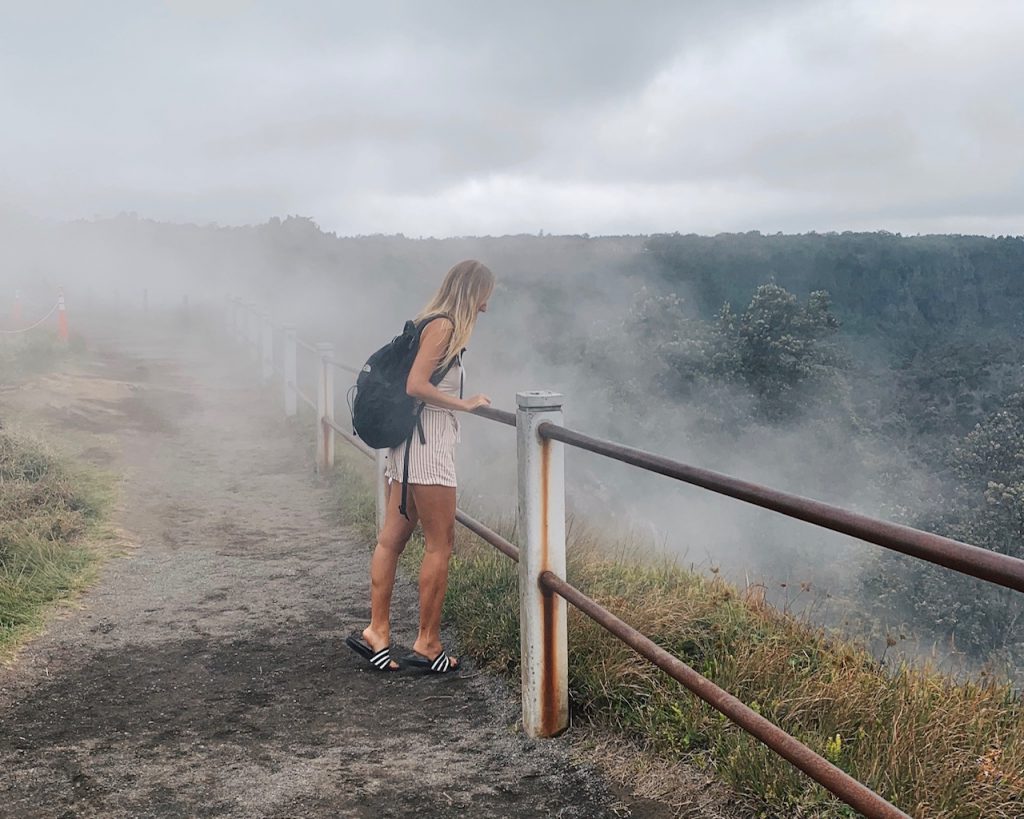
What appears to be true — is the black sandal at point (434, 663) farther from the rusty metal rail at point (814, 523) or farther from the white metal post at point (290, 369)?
the white metal post at point (290, 369)

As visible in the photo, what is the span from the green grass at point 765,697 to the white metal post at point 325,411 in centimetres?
384

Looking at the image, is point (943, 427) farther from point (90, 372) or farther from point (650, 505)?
point (90, 372)

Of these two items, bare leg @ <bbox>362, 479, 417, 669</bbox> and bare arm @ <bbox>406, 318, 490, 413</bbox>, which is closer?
bare arm @ <bbox>406, 318, 490, 413</bbox>

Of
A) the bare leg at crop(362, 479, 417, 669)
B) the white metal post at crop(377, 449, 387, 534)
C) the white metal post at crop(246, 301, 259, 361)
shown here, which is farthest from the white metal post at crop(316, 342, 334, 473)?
the white metal post at crop(246, 301, 259, 361)

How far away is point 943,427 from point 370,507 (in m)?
43.0

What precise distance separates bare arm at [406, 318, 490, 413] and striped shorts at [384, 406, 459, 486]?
0.15m

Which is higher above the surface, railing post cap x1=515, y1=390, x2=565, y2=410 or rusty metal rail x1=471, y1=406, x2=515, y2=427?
railing post cap x1=515, y1=390, x2=565, y2=410

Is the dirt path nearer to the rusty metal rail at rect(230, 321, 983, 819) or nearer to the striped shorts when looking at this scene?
the rusty metal rail at rect(230, 321, 983, 819)

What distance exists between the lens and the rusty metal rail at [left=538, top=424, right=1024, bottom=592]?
1.66 m

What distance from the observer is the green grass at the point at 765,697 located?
2.72 meters

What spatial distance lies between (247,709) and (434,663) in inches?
30.7

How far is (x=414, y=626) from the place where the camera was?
16.0ft

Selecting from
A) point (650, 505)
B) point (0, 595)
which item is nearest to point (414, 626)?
point (0, 595)

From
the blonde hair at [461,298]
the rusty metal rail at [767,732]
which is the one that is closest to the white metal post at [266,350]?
the blonde hair at [461,298]
